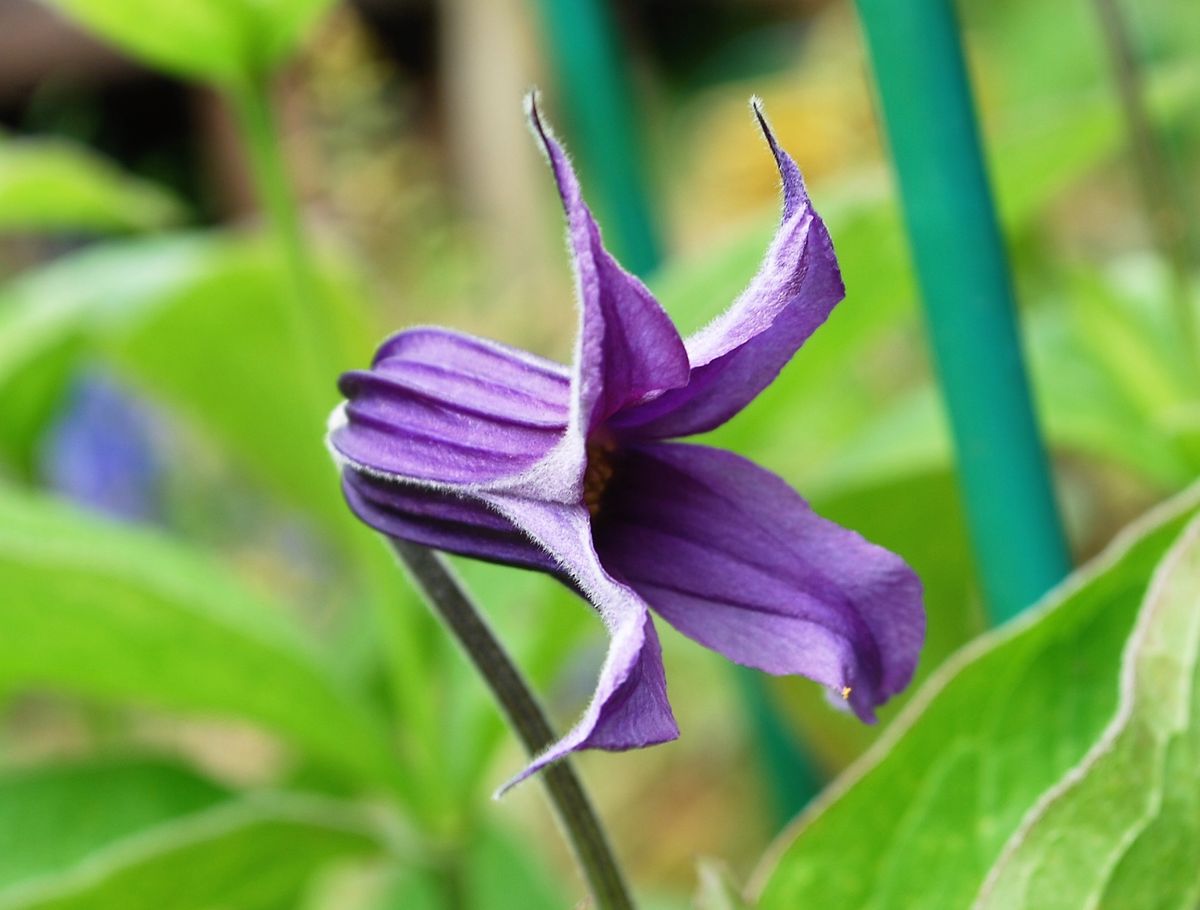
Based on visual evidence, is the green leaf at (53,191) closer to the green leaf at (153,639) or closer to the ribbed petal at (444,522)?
the green leaf at (153,639)

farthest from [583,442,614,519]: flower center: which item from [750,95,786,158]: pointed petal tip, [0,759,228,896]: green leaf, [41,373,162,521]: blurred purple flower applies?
[41,373,162,521]: blurred purple flower

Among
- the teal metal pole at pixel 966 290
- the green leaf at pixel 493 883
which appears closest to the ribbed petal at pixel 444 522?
the teal metal pole at pixel 966 290

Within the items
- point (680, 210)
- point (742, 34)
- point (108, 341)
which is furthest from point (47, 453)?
point (742, 34)

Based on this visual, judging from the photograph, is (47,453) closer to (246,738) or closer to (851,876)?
(246,738)

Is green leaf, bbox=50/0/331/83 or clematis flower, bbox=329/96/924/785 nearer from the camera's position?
clematis flower, bbox=329/96/924/785

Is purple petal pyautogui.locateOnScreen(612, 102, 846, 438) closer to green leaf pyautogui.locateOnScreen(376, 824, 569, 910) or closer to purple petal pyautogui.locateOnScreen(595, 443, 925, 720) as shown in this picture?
purple petal pyautogui.locateOnScreen(595, 443, 925, 720)

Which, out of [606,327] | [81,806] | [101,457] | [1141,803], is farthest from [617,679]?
[101,457]
